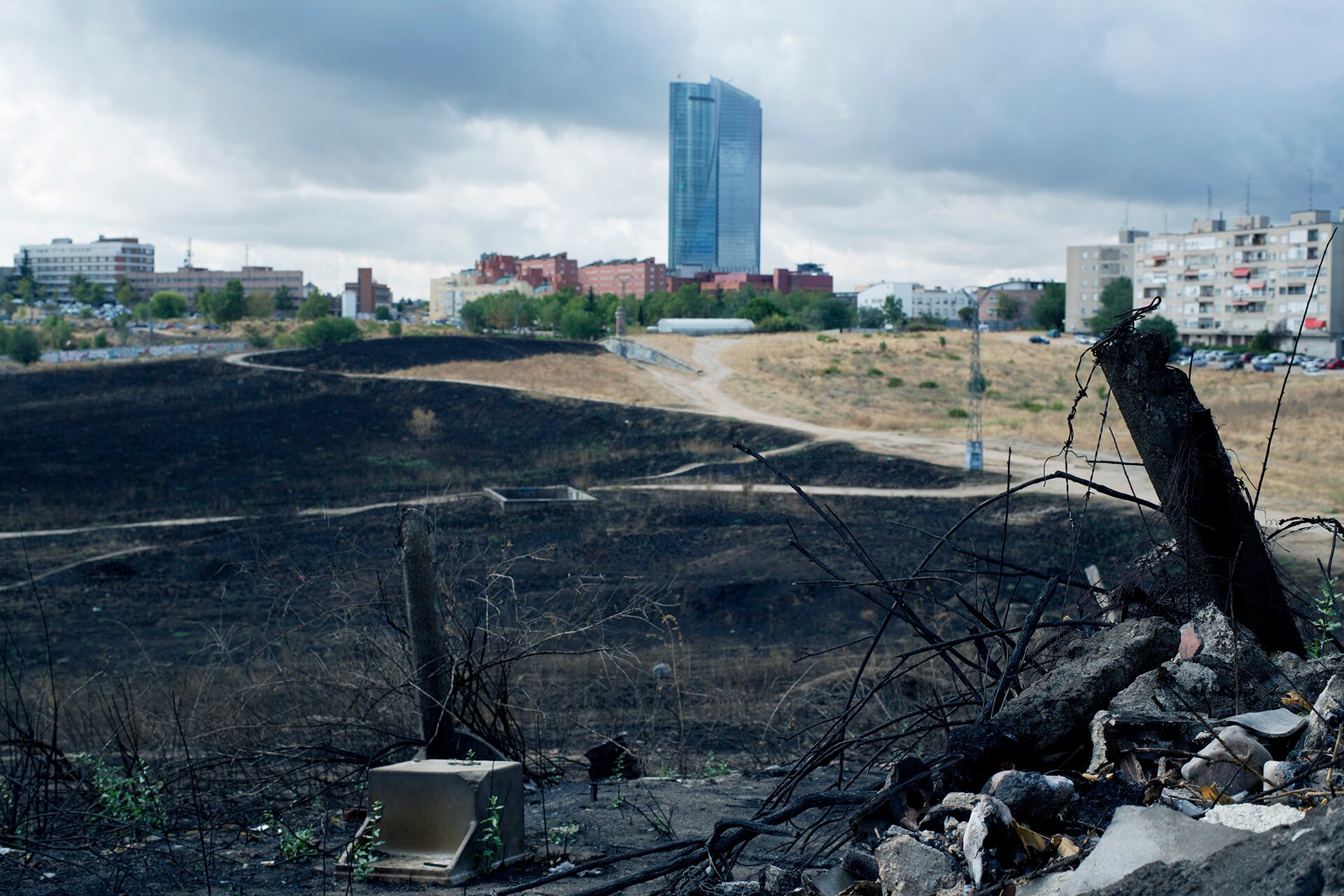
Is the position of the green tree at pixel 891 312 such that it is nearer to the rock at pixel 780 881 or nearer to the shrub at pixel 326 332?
the shrub at pixel 326 332

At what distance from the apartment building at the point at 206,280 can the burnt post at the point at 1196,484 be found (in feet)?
518

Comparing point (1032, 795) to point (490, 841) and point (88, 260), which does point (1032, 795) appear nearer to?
point (490, 841)

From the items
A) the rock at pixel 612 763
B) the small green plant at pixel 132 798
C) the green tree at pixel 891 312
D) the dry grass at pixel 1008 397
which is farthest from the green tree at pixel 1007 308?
the small green plant at pixel 132 798

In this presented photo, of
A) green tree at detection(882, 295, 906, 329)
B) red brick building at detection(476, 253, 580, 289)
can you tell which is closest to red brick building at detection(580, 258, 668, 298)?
red brick building at detection(476, 253, 580, 289)

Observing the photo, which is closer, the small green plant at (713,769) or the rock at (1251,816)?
the rock at (1251,816)

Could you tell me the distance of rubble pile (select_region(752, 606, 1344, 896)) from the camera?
2279 millimetres

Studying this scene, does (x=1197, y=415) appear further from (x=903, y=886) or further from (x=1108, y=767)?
(x=903, y=886)

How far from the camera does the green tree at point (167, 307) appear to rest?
111m

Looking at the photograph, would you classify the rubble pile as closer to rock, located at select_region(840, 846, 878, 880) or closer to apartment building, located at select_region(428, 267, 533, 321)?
rock, located at select_region(840, 846, 878, 880)

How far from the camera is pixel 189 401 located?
39656 millimetres

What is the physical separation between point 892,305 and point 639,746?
117 metres

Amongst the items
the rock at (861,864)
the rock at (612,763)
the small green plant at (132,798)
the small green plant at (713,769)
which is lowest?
the small green plant at (713,769)

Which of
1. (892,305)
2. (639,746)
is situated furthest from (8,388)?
(892,305)

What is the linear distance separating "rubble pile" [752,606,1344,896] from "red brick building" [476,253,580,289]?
498 ft
